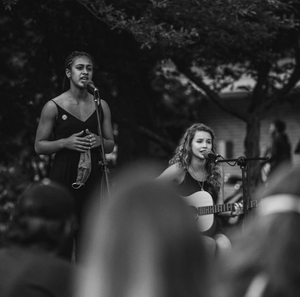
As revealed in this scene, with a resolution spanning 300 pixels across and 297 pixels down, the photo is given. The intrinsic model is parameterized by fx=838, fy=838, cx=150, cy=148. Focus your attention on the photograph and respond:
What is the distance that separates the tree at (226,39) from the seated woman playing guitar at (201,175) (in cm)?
132

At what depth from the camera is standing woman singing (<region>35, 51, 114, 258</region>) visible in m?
6.93

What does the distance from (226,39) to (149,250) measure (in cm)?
813

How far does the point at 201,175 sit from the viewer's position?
8.10 metres

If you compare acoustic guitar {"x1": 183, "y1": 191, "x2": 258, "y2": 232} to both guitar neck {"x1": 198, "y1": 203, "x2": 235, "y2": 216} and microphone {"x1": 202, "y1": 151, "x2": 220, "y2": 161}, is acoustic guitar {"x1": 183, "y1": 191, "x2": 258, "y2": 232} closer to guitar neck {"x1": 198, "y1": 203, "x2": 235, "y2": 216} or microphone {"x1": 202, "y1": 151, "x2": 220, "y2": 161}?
guitar neck {"x1": 198, "y1": 203, "x2": 235, "y2": 216}

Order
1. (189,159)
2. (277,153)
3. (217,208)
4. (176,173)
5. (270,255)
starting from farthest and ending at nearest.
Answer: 1. (277,153)
2. (189,159)
3. (176,173)
4. (217,208)
5. (270,255)

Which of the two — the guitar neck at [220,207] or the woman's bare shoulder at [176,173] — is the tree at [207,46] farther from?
the guitar neck at [220,207]

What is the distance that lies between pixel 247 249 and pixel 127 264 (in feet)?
1.27

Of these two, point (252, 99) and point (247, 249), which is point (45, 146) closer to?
point (247, 249)

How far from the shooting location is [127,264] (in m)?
2.05

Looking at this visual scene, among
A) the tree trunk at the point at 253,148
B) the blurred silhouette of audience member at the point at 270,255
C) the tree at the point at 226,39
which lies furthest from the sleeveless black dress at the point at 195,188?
the blurred silhouette of audience member at the point at 270,255

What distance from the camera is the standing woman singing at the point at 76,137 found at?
6926mm

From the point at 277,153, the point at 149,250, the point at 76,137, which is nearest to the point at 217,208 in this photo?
the point at 76,137

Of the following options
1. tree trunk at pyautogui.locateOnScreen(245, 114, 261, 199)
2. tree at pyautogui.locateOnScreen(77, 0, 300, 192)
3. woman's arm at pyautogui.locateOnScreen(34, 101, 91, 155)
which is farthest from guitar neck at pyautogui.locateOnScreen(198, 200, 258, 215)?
tree trunk at pyautogui.locateOnScreen(245, 114, 261, 199)

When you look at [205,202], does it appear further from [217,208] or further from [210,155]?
[210,155]
